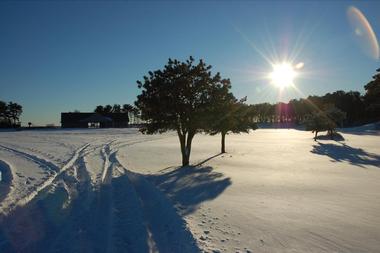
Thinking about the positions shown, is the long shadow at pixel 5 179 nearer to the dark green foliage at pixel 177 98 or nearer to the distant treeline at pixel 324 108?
the dark green foliage at pixel 177 98

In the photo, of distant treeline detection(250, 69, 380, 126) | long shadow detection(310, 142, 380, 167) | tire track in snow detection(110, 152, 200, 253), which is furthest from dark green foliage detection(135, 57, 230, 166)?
distant treeline detection(250, 69, 380, 126)

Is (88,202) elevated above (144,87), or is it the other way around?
(144,87)

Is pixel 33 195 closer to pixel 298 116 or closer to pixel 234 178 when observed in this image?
pixel 234 178

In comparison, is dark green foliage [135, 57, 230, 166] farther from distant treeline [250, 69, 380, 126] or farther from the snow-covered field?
distant treeline [250, 69, 380, 126]

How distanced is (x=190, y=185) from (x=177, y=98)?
24.0 feet

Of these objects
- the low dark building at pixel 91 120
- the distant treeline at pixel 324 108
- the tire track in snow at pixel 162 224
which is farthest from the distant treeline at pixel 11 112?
the tire track in snow at pixel 162 224

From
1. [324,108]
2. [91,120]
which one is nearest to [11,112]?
[91,120]

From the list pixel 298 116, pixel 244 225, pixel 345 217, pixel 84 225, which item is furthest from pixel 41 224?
pixel 298 116

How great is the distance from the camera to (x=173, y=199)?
36.8 feet

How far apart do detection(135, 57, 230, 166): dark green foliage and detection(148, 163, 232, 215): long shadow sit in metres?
3.18

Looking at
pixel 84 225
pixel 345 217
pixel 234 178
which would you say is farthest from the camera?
pixel 234 178

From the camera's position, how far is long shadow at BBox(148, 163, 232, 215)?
1091 cm

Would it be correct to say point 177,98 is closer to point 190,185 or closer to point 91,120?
point 190,185

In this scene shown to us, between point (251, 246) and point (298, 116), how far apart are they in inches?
5671
